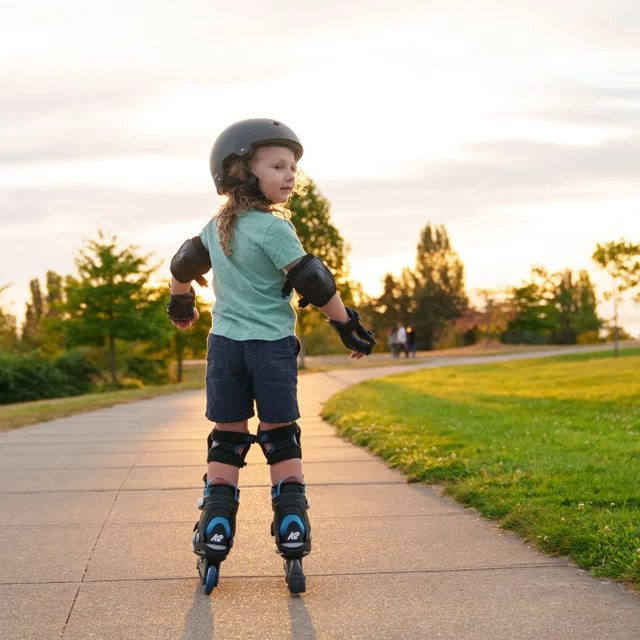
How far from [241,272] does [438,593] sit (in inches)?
58.0

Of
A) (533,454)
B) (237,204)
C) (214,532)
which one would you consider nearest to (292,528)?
(214,532)

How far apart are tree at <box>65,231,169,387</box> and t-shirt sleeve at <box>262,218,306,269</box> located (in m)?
22.1

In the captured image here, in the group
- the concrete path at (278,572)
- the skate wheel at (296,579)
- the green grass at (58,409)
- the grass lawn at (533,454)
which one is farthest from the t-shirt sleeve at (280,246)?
the green grass at (58,409)

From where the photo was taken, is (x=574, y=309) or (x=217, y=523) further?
(x=574, y=309)

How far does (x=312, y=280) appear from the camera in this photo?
10.7ft

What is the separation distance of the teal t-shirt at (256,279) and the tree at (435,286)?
56282mm

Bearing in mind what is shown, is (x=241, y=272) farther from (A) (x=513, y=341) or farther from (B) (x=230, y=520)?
(A) (x=513, y=341)

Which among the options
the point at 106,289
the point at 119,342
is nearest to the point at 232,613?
the point at 106,289

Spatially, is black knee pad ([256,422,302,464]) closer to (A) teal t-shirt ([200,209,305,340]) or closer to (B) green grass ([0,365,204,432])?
(A) teal t-shirt ([200,209,305,340])

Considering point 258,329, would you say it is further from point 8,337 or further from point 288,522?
point 8,337

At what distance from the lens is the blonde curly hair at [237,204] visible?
341 centimetres

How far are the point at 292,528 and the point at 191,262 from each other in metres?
1.21

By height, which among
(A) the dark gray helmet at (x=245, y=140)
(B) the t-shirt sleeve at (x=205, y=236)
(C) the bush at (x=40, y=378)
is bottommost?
(C) the bush at (x=40, y=378)

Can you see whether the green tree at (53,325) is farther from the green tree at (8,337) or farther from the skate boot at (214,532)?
the skate boot at (214,532)
